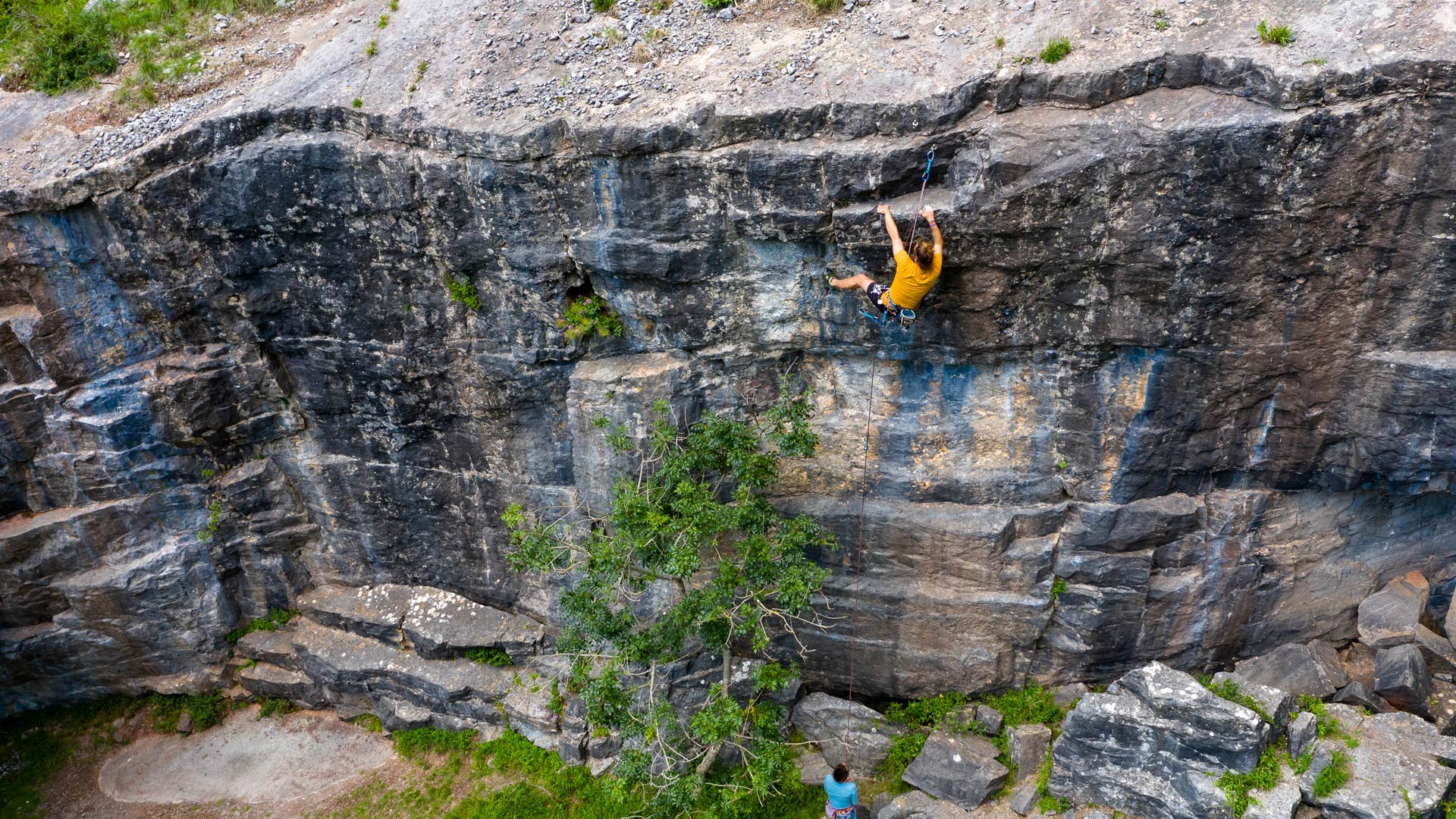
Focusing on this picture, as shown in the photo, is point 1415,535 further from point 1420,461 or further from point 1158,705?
point 1158,705

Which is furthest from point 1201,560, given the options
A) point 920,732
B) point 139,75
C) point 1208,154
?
point 139,75

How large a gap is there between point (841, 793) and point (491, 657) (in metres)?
4.55

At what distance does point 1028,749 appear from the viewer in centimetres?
1009

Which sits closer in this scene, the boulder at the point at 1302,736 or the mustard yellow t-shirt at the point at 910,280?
the mustard yellow t-shirt at the point at 910,280

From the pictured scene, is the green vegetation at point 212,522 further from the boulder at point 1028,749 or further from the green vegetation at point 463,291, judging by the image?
the boulder at point 1028,749

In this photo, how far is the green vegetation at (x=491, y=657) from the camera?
11.8m

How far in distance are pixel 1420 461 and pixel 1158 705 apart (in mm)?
3181

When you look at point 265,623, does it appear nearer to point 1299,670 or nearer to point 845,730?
point 845,730

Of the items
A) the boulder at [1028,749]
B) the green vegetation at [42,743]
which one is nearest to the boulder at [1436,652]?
the boulder at [1028,749]

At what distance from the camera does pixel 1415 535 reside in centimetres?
1015

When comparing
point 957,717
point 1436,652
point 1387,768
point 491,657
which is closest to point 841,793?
point 957,717

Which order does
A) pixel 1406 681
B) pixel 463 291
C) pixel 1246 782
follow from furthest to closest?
pixel 463 291, pixel 1406 681, pixel 1246 782

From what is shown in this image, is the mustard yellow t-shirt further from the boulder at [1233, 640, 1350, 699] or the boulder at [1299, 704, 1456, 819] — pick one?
the boulder at [1299, 704, 1456, 819]

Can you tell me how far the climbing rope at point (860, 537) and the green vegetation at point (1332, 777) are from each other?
14.4ft
